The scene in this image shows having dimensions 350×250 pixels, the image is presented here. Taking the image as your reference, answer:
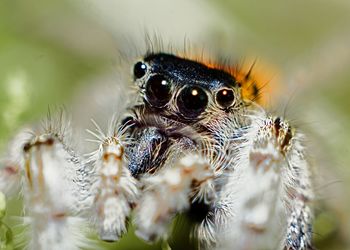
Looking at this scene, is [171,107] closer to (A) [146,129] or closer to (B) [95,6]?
(A) [146,129]

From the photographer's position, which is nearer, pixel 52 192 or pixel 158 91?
pixel 52 192

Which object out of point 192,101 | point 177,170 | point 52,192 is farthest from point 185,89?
point 52,192

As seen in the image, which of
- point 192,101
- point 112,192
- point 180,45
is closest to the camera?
point 112,192

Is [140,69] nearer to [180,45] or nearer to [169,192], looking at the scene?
[169,192]

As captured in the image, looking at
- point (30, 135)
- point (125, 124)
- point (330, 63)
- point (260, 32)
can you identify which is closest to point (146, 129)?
point (125, 124)

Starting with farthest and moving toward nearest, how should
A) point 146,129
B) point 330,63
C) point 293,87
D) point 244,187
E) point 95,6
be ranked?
point 95,6 → point 330,63 → point 293,87 → point 146,129 → point 244,187

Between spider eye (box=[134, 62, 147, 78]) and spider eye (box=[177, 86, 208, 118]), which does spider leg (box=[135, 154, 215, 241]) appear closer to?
spider eye (box=[177, 86, 208, 118])

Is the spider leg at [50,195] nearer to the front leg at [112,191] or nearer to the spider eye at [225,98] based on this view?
the front leg at [112,191]
